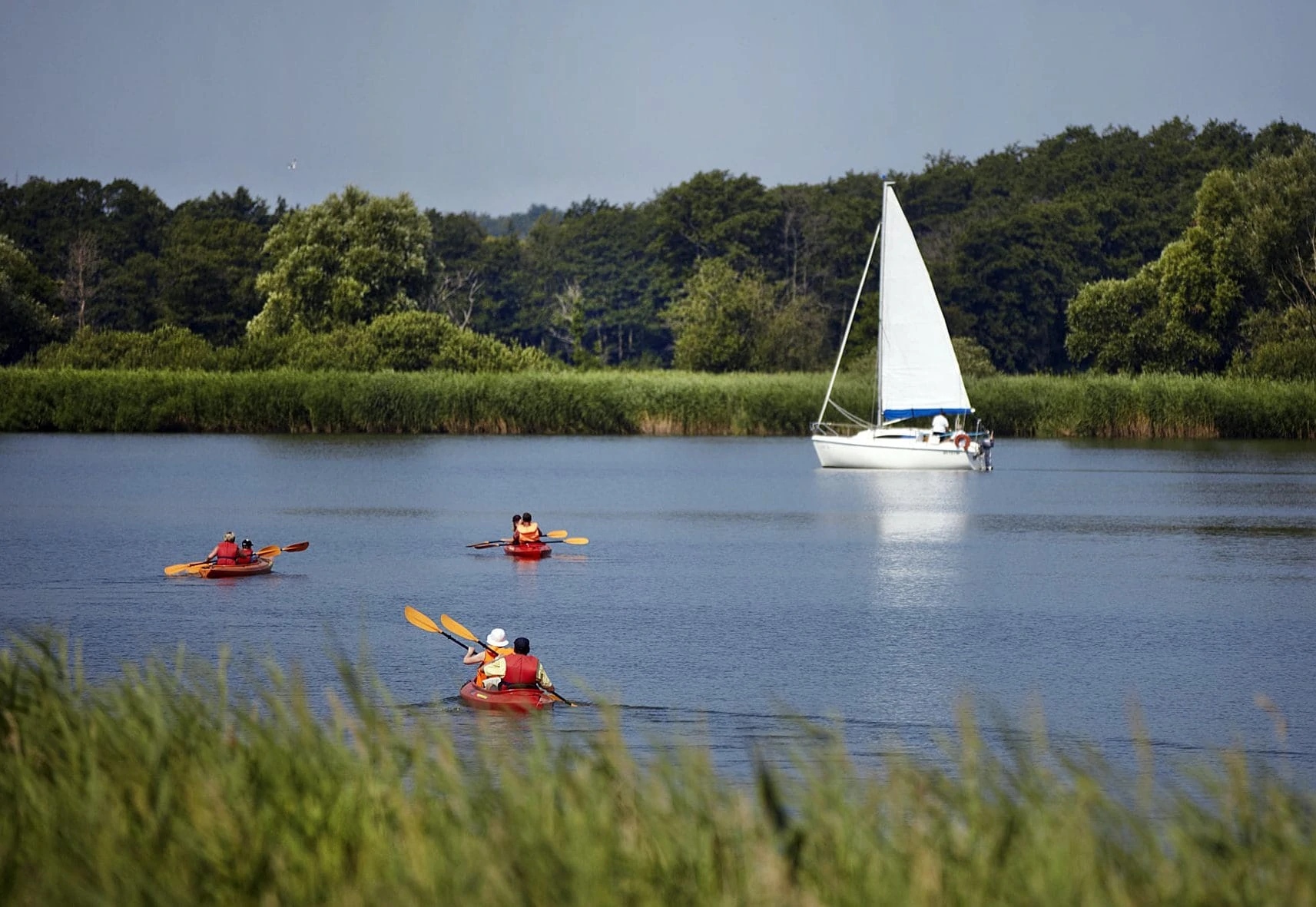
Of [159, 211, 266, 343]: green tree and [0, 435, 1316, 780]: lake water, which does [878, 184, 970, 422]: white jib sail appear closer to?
[0, 435, 1316, 780]: lake water

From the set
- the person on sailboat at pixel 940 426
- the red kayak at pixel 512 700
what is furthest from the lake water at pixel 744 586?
the person on sailboat at pixel 940 426

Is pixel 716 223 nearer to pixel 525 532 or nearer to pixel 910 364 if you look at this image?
pixel 910 364

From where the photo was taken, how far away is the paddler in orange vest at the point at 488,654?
53.7 feet

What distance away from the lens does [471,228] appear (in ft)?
394

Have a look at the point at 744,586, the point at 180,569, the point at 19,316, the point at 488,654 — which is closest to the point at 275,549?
the point at 180,569

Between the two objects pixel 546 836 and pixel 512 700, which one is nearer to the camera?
pixel 546 836

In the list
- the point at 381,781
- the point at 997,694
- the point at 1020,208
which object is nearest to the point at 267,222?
the point at 1020,208

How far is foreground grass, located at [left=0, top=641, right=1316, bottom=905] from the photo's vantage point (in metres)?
6.60

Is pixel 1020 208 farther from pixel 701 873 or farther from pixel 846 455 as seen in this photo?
pixel 701 873

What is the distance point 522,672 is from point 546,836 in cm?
882

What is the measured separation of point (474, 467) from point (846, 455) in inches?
412

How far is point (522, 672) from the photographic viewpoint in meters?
15.8

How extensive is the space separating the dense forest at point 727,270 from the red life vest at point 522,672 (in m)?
54.1

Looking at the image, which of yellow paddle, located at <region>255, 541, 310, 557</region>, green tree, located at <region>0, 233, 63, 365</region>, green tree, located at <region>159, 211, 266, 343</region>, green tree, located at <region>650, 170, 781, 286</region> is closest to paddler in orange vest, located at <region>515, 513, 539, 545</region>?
yellow paddle, located at <region>255, 541, 310, 557</region>
